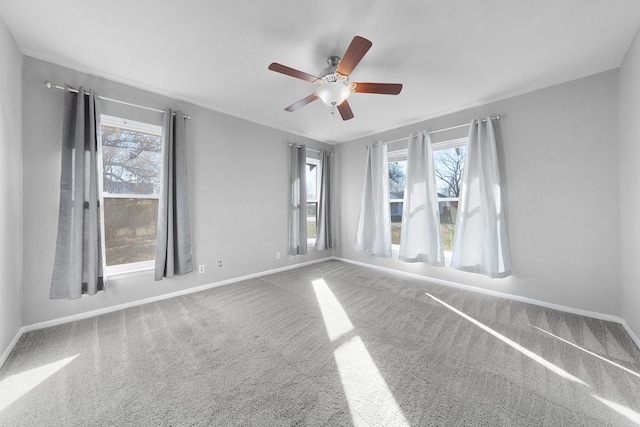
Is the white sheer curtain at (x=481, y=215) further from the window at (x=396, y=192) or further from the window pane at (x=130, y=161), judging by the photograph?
the window pane at (x=130, y=161)

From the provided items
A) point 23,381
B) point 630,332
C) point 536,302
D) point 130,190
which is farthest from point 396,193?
point 23,381

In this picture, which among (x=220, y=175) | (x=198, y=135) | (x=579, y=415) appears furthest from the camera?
(x=220, y=175)

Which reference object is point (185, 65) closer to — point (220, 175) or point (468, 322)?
point (220, 175)

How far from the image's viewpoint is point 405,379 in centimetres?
157

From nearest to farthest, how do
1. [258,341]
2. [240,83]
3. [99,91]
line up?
[258,341]
[99,91]
[240,83]

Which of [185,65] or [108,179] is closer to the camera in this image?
[185,65]

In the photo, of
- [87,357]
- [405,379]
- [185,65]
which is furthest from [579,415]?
[185,65]

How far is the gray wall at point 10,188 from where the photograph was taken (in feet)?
5.77

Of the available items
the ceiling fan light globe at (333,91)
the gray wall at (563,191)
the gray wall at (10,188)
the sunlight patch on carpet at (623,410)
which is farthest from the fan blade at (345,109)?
the sunlight patch on carpet at (623,410)

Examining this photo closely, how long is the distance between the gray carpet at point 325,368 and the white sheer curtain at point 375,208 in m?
1.60

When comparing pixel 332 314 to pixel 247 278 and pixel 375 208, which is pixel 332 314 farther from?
pixel 375 208

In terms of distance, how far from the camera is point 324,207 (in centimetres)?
480

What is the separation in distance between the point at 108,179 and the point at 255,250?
2.05 m

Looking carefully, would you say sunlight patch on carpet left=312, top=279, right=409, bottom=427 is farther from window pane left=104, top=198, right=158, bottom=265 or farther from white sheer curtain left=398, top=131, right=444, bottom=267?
window pane left=104, top=198, right=158, bottom=265
